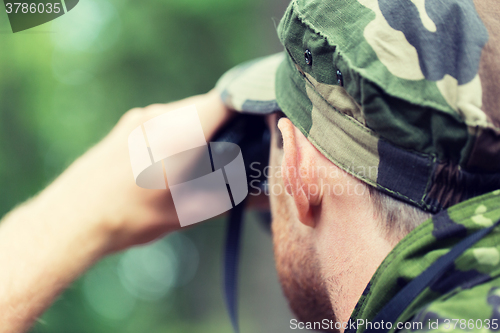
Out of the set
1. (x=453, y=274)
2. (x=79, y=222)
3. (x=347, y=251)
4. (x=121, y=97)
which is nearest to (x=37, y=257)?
(x=79, y=222)

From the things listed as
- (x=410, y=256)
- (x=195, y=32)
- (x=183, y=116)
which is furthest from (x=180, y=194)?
(x=195, y=32)

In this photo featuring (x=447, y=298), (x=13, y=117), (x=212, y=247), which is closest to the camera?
(x=447, y=298)

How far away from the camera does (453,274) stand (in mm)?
323

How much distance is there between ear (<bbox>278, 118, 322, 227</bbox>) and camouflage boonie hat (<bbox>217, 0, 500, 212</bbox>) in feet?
0.21

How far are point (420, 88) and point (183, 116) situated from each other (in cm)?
50

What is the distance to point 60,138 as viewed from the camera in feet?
5.31

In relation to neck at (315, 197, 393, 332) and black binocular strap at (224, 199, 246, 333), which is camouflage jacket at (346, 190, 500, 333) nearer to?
neck at (315, 197, 393, 332)

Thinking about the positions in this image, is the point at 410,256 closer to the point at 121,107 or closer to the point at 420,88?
the point at 420,88

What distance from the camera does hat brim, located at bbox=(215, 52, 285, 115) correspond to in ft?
1.97

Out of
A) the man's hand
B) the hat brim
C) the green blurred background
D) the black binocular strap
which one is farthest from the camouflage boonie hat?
the green blurred background

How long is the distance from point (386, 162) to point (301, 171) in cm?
13

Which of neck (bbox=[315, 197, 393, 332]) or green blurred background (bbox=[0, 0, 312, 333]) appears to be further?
green blurred background (bbox=[0, 0, 312, 333])

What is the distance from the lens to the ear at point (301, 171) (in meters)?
0.48

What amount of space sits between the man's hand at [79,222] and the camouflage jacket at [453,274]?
1.58ft
